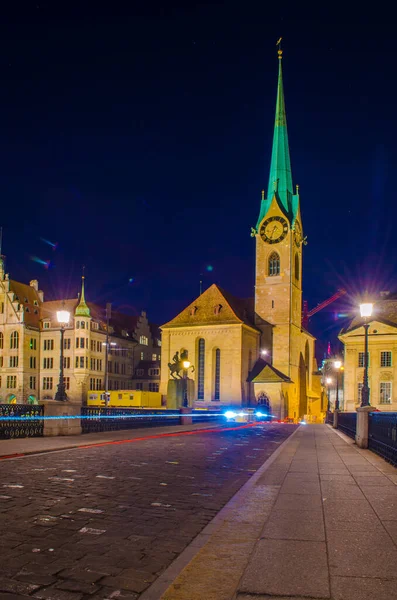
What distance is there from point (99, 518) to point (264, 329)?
63.0 m

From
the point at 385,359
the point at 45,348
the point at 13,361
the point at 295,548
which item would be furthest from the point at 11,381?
the point at 295,548

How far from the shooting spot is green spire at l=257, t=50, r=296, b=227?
72.9 metres

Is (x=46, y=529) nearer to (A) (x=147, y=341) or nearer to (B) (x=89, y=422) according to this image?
(B) (x=89, y=422)

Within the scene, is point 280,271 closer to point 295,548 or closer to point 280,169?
point 280,169

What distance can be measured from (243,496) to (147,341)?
81.8 meters

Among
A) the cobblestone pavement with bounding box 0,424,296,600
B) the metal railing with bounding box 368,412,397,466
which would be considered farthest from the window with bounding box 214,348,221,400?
the cobblestone pavement with bounding box 0,424,296,600

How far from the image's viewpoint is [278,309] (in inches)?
2739

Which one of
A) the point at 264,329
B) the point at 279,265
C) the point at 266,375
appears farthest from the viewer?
the point at 279,265

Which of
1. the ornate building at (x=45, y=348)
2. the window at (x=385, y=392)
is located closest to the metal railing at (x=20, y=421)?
the ornate building at (x=45, y=348)

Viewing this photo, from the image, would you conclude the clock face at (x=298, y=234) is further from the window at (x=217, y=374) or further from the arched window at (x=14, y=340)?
the arched window at (x=14, y=340)

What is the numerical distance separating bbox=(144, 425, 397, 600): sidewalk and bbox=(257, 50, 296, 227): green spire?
64473 mm

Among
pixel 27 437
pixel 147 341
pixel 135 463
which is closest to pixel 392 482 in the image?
pixel 135 463

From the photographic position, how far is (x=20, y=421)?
20891 millimetres

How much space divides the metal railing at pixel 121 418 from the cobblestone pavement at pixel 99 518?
10.3m
